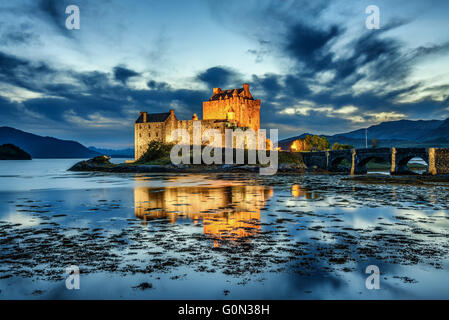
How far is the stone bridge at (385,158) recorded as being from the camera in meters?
50.4

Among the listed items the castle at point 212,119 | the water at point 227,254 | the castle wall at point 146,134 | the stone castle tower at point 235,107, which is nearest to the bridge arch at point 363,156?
the castle at point 212,119

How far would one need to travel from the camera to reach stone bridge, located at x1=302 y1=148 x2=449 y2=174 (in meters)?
50.4

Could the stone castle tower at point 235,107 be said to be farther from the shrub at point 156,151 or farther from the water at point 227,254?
the water at point 227,254

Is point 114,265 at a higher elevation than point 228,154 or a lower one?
lower

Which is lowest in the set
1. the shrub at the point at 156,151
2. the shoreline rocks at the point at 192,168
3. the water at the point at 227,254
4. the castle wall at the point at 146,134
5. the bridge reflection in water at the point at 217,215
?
the water at the point at 227,254

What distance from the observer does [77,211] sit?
61.3 feet

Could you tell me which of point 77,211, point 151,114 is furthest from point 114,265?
point 151,114

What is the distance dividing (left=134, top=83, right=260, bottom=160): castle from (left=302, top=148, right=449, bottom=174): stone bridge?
2323 cm

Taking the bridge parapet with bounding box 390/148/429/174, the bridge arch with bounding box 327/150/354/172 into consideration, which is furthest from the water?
the bridge arch with bounding box 327/150/354/172

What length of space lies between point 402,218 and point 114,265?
13406 mm

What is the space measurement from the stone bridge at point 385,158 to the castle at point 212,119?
23.2 m

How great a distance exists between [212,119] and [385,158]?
45.7 metres

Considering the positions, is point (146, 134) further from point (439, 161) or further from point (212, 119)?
point (439, 161)
